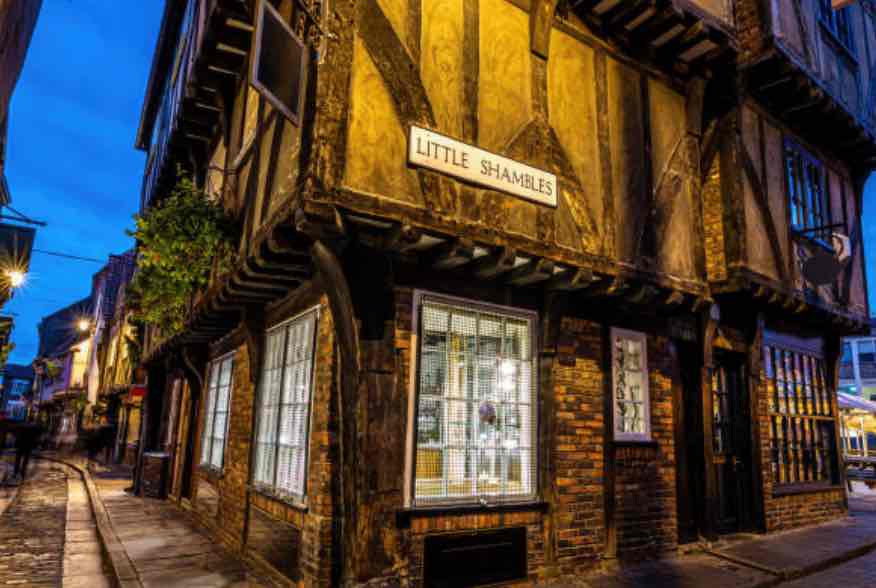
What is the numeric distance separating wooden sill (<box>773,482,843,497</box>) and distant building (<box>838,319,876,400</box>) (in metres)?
42.9

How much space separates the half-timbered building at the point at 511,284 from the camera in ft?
16.0

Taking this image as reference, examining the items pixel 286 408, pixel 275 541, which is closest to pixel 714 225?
pixel 286 408

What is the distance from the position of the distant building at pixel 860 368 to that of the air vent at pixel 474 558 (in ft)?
163

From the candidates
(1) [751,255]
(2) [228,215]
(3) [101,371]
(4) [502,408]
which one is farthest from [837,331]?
(3) [101,371]

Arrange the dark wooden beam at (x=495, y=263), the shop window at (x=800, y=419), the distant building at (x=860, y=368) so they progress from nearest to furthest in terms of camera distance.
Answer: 1. the dark wooden beam at (x=495, y=263)
2. the shop window at (x=800, y=419)
3. the distant building at (x=860, y=368)

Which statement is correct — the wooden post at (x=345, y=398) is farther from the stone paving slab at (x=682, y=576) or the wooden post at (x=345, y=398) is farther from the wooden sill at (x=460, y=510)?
the stone paving slab at (x=682, y=576)

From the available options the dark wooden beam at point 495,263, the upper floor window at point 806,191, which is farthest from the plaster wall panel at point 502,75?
the upper floor window at point 806,191

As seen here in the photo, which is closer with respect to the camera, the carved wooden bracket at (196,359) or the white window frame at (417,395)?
the white window frame at (417,395)

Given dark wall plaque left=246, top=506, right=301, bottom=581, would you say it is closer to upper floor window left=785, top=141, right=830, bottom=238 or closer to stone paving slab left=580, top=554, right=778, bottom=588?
stone paving slab left=580, top=554, right=778, bottom=588

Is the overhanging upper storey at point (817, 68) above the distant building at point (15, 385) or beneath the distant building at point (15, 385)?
above

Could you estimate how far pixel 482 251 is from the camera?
523 centimetres

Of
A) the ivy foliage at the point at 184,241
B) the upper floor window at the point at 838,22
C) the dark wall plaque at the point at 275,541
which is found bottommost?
the dark wall plaque at the point at 275,541

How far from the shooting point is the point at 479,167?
549 cm

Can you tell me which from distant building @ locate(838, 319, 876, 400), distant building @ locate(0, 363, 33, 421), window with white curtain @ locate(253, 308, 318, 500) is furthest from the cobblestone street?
distant building @ locate(0, 363, 33, 421)
